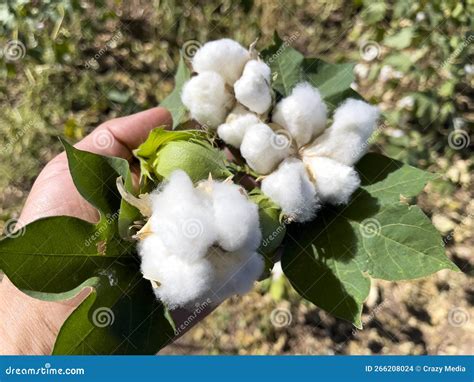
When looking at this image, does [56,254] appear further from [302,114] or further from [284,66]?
[284,66]

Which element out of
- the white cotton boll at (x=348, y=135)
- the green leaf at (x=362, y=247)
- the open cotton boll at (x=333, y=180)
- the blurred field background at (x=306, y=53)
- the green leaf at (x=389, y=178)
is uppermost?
the white cotton boll at (x=348, y=135)

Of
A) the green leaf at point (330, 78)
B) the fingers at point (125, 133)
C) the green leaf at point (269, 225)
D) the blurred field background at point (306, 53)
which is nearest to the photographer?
the green leaf at point (269, 225)

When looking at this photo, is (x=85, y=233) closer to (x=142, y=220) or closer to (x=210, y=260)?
(x=142, y=220)

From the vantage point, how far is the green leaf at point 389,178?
1033 mm

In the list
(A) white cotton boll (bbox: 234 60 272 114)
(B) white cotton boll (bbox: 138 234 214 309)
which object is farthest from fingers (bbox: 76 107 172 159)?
(B) white cotton boll (bbox: 138 234 214 309)

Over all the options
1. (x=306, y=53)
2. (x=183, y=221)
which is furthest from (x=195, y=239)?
(x=306, y=53)

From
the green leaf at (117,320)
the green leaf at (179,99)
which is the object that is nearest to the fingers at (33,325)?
the green leaf at (117,320)

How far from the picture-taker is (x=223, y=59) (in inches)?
42.3

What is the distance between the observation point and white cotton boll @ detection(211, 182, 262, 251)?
845 millimetres

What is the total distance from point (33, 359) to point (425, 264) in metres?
0.93

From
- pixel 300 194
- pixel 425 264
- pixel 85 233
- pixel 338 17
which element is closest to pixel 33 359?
pixel 85 233

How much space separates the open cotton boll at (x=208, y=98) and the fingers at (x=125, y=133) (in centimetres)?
28

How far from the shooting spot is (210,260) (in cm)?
88

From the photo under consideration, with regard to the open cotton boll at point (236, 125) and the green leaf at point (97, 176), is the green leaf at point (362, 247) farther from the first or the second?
the green leaf at point (97, 176)
